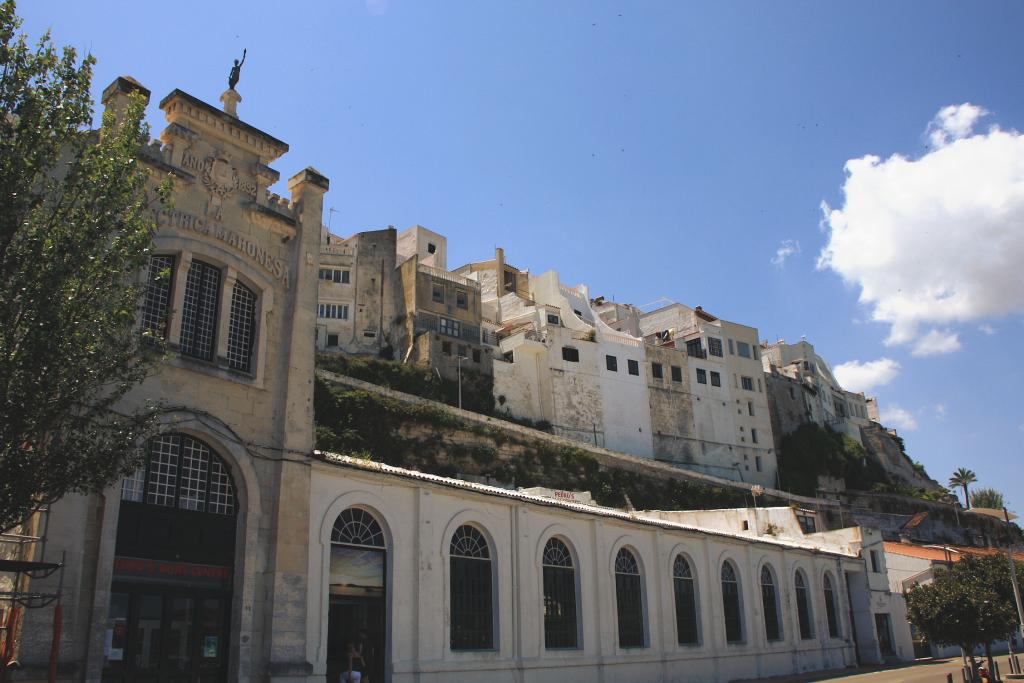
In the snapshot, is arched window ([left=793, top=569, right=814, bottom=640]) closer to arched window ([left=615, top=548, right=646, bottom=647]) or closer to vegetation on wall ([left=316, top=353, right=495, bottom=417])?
arched window ([left=615, top=548, right=646, bottom=647])

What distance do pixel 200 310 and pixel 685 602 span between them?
19274 millimetres

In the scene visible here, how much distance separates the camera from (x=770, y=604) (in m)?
32.0

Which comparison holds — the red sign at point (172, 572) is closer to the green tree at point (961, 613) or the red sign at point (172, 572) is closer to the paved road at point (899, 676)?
the paved road at point (899, 676)

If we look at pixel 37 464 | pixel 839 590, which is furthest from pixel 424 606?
pixel 839 590

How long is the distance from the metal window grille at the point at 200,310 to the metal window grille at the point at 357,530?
4601mm

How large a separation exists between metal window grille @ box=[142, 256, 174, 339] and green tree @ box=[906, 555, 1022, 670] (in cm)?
2551

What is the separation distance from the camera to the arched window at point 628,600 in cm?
2467

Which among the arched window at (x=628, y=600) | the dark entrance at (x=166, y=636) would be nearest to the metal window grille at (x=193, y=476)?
the dark entrance at (x=166, y=636)

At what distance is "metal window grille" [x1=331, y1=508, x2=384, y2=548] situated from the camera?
17.5 metres

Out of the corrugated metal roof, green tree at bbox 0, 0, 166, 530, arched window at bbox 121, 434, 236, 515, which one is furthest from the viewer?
the corrugated metal roof

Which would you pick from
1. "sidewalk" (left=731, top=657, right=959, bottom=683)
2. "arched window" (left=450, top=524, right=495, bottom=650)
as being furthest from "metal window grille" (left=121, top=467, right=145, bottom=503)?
"sidewalk" (left=731, top=657, right=959, bottom=683)

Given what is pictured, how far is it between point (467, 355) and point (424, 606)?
45.3 metres

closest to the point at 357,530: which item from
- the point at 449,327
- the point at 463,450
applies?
the point at 463,450

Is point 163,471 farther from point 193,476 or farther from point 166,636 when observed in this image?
point 166,636
